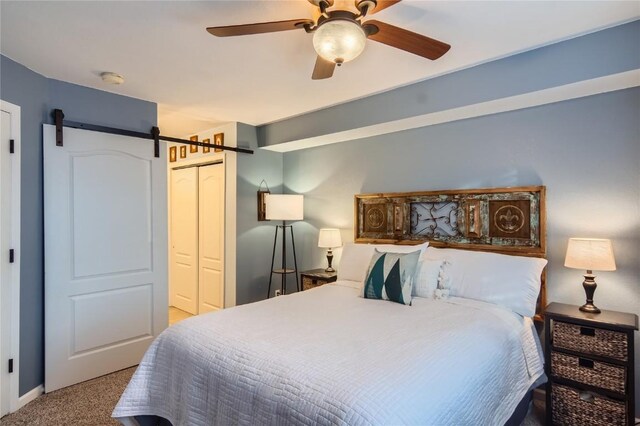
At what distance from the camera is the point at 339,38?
1.49 meters

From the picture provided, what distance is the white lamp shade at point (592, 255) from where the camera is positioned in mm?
2059

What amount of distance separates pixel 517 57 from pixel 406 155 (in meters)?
1.22

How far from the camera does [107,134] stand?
9.83ft

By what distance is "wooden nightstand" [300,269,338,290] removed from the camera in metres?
3.54

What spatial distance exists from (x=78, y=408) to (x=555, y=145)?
3872 millimetres

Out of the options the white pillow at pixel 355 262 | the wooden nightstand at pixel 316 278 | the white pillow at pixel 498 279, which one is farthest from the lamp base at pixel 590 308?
the wooden nightstand at pixel 316 278

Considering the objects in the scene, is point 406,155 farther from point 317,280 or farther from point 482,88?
point 317,280

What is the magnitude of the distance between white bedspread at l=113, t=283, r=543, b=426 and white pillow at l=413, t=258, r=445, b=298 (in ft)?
0.50

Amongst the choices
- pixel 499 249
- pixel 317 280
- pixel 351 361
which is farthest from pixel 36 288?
pixel 499 249

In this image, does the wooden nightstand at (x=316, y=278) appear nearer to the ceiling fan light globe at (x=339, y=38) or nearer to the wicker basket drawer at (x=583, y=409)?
the wicker basket drawer at (x=583, y=409)

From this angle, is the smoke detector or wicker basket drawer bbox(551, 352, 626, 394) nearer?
wicker basket drawer bbox(551, 352, 626, 394)

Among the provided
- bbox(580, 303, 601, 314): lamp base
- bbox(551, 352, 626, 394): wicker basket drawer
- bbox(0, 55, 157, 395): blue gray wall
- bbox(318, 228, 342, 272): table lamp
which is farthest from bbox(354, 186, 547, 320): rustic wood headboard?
bbox(0, 55, 157, 395): blue gray wall

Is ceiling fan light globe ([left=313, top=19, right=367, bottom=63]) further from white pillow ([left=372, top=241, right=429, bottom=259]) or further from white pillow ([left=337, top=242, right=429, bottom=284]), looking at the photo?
white pillow ([left=337, top=242, right=429, bottom=284])

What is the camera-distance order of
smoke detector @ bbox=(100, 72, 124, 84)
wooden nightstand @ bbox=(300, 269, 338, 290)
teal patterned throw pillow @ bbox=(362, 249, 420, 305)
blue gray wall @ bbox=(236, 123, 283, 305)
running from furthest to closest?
blue gray wall @ bbox=(236, 123, 283, 305)
wooden nightstand @ bbox=(300, 269, 338, 290)
smoke detector @ bbox=(100, 72, 124, 84)
teal patterned throw pillow @ bbox=(362, 249, 420, 305)
